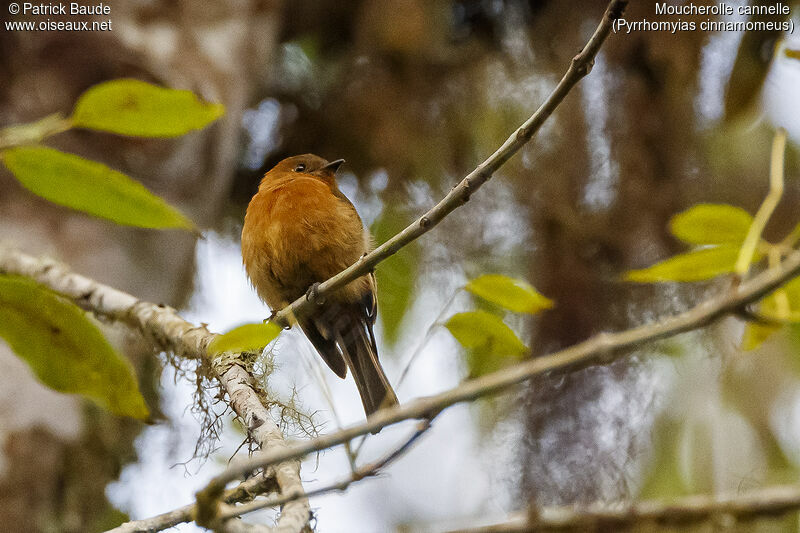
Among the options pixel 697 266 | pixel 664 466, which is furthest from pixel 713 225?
pixel 664 466

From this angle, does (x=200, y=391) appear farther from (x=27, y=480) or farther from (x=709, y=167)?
(x=709, y=167)

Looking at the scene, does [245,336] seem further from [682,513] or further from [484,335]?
[682,513]

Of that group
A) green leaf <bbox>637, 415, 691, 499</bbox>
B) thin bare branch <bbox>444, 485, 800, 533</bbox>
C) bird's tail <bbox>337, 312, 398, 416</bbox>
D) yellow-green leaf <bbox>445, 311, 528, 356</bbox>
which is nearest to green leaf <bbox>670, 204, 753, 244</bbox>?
yellow-green leaf <bbox>445, 311, 528, 356</bbox>

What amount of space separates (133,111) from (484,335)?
2.17 ft

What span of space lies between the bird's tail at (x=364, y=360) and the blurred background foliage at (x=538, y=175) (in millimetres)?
886

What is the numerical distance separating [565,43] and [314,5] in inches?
66.5

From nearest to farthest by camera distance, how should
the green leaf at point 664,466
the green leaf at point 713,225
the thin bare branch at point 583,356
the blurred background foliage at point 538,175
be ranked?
the thin bare branch at point 583,356
the green leaf at point 713,225
the blurred background foliage at point 538,175
the green leaf at point 664,466

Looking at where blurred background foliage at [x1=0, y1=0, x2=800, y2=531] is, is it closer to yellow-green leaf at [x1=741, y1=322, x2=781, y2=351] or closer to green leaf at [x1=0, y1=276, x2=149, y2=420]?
green leaf at [x1=0, y1=276, x2=149, y2=420]

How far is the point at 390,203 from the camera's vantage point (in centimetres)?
523

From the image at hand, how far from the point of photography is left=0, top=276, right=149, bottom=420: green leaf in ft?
3.87

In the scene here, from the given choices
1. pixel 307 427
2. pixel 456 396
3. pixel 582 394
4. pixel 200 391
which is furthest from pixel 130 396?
pixel 582 394

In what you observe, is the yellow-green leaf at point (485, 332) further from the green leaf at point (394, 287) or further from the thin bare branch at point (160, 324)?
the green leaf at point (394, 287)

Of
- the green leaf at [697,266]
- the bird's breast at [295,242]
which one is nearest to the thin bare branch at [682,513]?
the green leaf at [697,266]

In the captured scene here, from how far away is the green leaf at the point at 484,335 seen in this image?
1.29 metres
